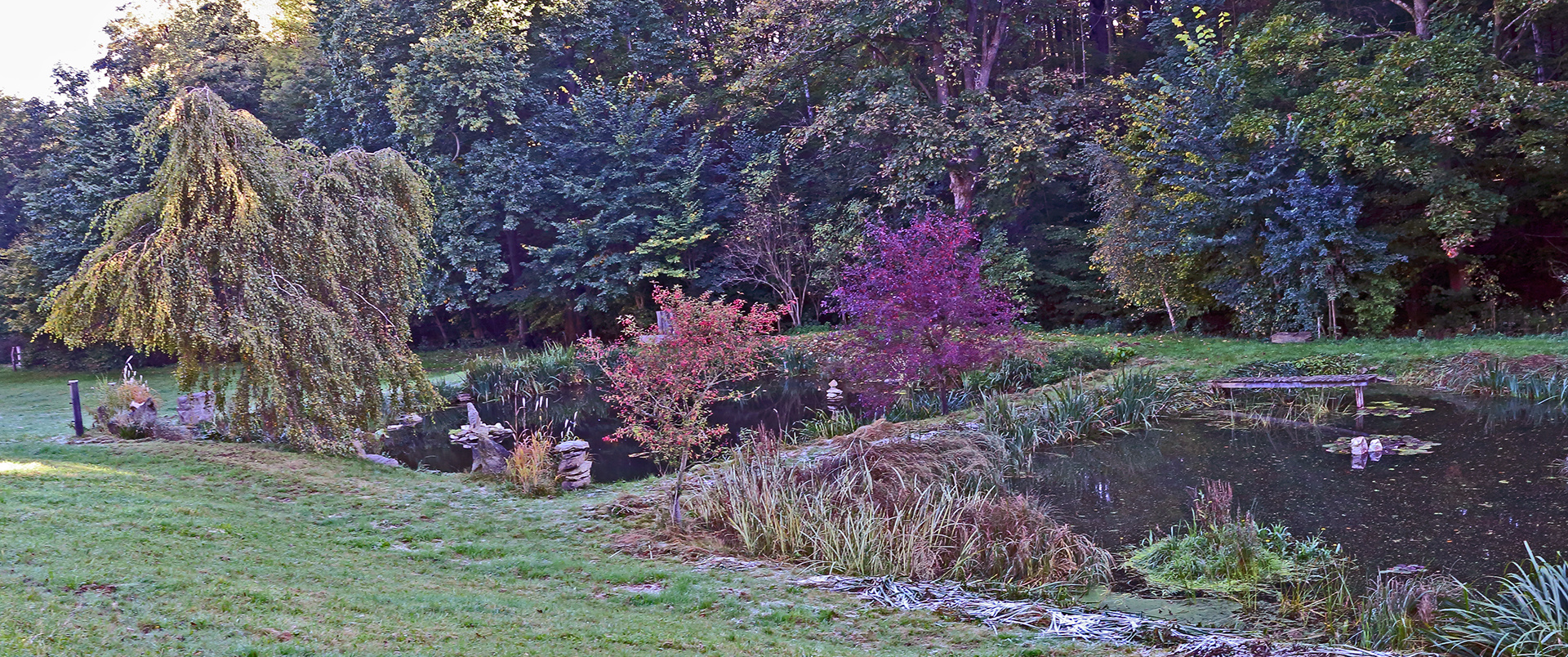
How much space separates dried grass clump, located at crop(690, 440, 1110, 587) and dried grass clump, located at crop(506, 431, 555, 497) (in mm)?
2141

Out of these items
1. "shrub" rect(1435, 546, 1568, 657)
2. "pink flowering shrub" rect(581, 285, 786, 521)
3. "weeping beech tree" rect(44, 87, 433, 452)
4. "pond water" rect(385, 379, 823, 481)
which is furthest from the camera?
"pond water" rect(385, 379, 823, 481)

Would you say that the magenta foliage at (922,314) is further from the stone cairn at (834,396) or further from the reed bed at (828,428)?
the stone cairn at (834,396)

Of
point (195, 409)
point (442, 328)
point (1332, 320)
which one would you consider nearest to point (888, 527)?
point (195, 409)

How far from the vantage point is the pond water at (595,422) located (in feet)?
39.3

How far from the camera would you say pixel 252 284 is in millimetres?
9867

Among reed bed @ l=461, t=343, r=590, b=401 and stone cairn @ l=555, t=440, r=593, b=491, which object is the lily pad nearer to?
stone cairn @ l=555, t=440, r=593, b=491

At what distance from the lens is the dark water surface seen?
6195 mm

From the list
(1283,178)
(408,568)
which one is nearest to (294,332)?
(408,568)

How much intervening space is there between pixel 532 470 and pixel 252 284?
12.3 feet

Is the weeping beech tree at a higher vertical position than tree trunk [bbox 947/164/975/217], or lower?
lower

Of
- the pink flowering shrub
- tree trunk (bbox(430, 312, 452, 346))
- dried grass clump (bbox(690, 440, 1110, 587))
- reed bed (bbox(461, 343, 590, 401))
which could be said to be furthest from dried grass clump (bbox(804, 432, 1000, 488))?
tree trunk (bbox(430, 312, 452, 346))

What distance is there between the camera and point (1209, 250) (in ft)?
56.5

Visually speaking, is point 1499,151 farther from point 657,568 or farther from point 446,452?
point 446,452

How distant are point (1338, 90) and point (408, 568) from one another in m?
15.0
